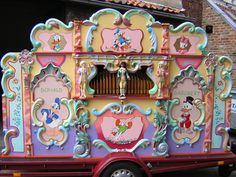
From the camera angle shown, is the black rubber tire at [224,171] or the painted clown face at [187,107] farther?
the black rubber tire at [224,171]

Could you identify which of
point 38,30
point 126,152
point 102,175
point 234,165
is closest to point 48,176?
point 102,175

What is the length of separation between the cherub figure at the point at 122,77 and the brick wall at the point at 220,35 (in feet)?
22.1

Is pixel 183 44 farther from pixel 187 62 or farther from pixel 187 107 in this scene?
pixel 187 107

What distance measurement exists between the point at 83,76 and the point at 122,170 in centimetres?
137

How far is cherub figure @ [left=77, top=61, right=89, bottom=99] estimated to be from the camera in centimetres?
410

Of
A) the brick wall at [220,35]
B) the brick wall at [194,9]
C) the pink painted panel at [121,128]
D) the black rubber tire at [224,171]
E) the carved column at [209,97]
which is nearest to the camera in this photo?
the pink painted panel at [121,128]

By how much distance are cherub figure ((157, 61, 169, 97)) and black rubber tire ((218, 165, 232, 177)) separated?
1742mm

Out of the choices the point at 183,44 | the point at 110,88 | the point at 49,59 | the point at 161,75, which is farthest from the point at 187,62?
the point at 49,59

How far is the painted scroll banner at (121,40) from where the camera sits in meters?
4.18

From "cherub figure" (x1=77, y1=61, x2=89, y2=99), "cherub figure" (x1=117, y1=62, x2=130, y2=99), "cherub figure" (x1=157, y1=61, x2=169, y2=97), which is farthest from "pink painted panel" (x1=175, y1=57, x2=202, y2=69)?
"cherub figure" (x1=77, y1=61, x2=89, y2=99)

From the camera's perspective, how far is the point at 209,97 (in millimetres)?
4480

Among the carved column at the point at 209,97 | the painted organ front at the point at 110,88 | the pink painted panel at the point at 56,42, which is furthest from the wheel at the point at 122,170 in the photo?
the pink painted panel at the point at 56,42

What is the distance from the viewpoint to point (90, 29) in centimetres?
414

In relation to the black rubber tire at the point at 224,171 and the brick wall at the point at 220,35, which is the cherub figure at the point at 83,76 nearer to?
the black rubber tire at the point at 224,171
